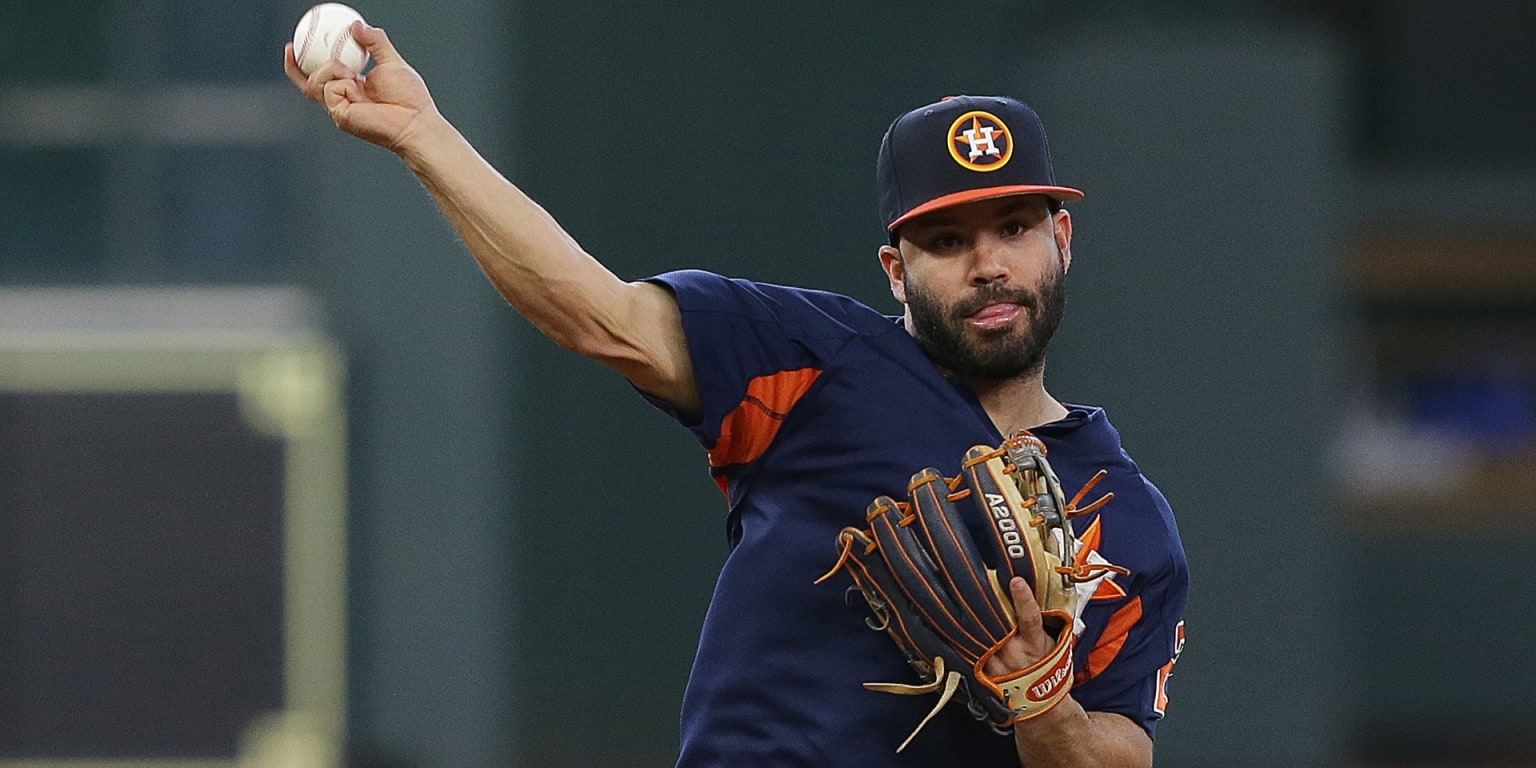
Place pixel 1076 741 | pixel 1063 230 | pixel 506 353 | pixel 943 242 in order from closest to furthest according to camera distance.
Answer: pixel 1076 741
pixel 943 242
pixel 1063 230
pixel 506 353

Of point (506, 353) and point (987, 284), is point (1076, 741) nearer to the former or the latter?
point (987, 284)

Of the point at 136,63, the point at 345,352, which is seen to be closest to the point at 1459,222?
the point at 345,352

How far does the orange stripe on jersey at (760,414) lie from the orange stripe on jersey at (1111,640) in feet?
1.66

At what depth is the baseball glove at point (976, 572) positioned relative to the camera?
103 inches

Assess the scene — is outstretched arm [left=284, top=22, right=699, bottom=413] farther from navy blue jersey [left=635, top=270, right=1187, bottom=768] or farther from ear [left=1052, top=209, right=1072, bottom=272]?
ear [left=1052, top=209, right=1072, bottom=272]

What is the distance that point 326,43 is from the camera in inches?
108

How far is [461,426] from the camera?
7.84 meters

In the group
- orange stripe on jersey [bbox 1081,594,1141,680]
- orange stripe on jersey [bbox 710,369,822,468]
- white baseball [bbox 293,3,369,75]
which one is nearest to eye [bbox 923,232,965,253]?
orange stripe on jersey [bbox 710,369,822,468]

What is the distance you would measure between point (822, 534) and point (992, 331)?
1.12ft

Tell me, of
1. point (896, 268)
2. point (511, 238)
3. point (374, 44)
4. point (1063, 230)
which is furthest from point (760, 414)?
point (374, 44)

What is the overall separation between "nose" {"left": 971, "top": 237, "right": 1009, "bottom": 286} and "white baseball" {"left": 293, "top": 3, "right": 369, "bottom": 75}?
2.71ft

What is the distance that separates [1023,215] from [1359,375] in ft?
25.4

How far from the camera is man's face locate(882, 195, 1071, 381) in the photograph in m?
2.80

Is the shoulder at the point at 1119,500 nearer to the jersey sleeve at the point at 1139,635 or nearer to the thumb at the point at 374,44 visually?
the jersey sleeve at the point at 1139,635
